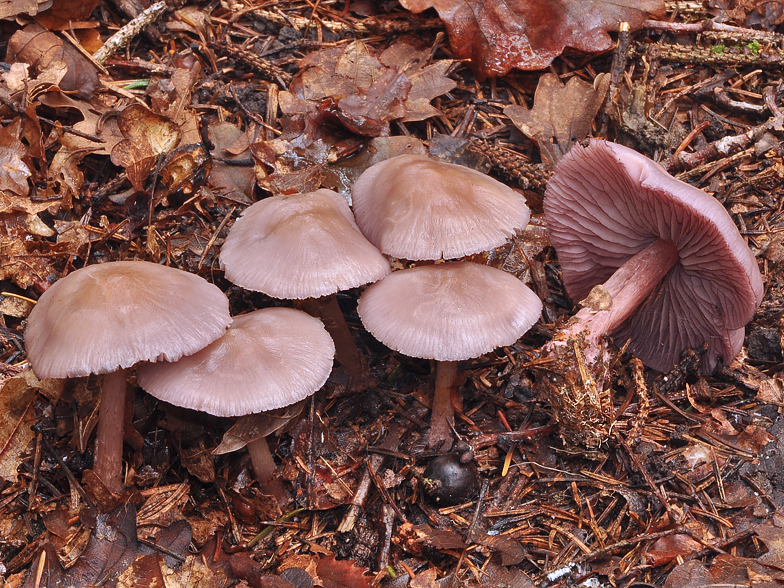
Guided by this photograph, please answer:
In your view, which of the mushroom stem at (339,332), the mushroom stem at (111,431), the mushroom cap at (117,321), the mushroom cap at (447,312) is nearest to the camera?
the mushroom cap at (117,321)

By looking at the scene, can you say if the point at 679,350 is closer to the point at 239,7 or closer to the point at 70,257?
the point at 70,257

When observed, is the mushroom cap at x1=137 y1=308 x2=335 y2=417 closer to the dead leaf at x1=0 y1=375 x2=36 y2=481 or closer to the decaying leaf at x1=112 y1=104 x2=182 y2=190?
the dead leaf at x1=0 y1=375 x2=36 y2=481

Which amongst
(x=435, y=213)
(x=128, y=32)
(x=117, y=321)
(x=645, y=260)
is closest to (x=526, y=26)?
(x=645, y=260)

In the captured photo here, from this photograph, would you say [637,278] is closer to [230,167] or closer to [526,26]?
[526,26]

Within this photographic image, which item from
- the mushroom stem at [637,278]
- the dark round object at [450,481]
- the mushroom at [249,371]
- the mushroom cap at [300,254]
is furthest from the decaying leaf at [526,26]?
the dark round object at [450,481]

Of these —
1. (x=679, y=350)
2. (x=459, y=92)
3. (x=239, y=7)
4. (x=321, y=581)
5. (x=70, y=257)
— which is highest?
(x=239, y=7)

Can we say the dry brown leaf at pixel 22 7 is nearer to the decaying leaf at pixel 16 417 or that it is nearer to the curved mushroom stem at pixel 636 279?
the decaying leaf at pixel 16 417

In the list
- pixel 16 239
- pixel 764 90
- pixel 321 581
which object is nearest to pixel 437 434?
pixel 321 581
